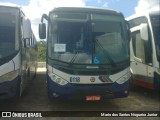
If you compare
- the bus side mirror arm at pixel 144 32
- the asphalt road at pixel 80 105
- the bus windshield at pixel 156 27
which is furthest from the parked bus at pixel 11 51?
the bus windshield at pixel 156 27

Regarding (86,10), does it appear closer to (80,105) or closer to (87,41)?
(87,41)

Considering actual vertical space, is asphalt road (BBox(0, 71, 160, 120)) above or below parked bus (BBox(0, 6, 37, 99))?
below

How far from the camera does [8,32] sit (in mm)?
8281

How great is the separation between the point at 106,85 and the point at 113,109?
102cm

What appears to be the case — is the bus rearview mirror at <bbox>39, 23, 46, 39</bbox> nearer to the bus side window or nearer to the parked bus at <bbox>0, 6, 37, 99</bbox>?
the parked bus at <bbox>0, 6, 37, 99</bbox>

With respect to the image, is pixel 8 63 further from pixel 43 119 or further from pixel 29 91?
pixel 29 91

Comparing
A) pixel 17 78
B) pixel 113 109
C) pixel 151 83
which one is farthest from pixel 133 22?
pixel 17 78

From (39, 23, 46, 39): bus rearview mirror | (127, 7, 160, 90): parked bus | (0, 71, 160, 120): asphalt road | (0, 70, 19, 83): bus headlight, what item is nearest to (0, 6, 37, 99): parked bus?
(0, 70, 19, 83): bus headlight

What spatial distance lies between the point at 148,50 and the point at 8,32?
4.52 metres

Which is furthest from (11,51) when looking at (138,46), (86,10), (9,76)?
(138,46)

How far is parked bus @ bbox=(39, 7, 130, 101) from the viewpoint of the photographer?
8.23 meters

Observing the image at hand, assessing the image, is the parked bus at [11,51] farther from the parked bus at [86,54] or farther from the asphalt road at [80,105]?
the asphalt road at [80,105]

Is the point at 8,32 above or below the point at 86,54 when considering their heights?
above

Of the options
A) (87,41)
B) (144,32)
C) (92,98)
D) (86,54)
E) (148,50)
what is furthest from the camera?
(148,50)
